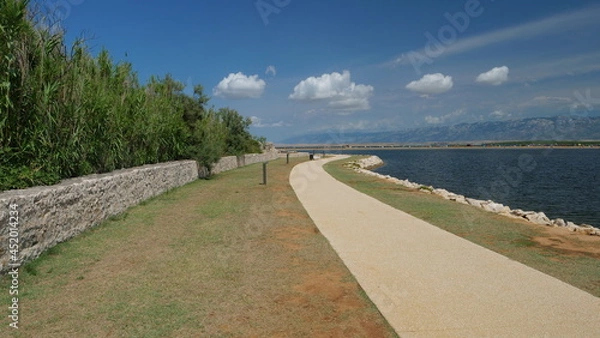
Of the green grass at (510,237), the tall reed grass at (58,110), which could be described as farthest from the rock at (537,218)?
the tall reed grass at (58,110)

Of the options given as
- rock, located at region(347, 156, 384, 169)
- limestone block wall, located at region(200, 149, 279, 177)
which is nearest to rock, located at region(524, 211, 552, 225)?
limestone block wall, located at region(200, 149, 279, 177)

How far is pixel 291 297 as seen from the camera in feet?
16.8

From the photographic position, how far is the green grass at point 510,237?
19.6 feet

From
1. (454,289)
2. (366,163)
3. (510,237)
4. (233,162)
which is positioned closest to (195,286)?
(454,289)

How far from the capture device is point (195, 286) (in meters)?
5.47

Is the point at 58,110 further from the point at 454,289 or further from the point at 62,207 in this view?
the point at 454,289

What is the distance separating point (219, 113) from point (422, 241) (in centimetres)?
3541

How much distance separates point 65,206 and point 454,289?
738 cm

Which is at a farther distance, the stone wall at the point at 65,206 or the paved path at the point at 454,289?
the stone wall at the point at 65,206

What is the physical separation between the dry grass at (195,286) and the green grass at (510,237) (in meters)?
3.29

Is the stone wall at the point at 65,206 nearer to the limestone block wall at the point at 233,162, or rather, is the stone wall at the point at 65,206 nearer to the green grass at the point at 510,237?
the green grass at the point at 510,237

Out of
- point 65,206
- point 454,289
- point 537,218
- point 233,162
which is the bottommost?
point 537,218

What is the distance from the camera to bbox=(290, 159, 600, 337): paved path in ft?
13.7

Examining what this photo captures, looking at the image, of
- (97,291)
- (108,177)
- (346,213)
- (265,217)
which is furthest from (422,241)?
(108,177)
